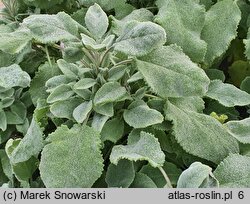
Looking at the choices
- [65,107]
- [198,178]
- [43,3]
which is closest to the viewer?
[198,178]

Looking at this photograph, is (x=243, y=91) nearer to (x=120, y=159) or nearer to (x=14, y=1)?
(x=120, y=159)

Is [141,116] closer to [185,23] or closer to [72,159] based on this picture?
[72,159]

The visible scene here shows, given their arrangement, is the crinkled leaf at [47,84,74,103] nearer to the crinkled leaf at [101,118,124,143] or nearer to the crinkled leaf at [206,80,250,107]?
the crinkled leaf at [101,118,124,143]

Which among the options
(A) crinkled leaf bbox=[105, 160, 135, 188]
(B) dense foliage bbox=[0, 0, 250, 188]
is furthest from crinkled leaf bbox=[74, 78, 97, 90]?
(A) crinkled leaf bbox=[105, 160, 135, 188]

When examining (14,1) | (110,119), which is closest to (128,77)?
(110,119)

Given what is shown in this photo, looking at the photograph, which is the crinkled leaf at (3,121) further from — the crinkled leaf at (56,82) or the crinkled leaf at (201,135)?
the crinkled leaf at (201,135)

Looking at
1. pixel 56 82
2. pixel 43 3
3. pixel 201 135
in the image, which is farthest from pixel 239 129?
pixel 43 3

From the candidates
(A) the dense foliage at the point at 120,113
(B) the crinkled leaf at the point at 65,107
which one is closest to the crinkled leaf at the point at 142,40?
(A) the dense foliage at the point at 120,113
